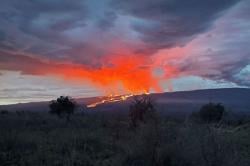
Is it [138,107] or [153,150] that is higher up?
[138,107]

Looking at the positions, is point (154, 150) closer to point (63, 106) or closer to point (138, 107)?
point (138, 107)

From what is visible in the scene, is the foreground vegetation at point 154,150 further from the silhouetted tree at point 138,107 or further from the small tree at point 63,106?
the small tree at point 63,106

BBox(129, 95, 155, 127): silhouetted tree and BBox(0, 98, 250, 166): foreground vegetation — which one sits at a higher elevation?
BBox(129, 95, 155, 127): silhouetted tree

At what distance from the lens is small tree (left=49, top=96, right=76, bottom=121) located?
6806 cm

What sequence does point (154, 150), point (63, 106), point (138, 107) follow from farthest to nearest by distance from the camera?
point (63, 106) < point (138, 107) < point (154, 150)

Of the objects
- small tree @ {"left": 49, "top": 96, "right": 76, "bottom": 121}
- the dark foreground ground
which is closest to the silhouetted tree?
the dark foreground ground

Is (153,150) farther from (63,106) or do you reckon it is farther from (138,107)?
(63,106)

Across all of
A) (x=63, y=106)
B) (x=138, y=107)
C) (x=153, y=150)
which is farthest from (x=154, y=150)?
(x=63, y=106)

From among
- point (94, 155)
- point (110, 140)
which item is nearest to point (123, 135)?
point (110, 140)

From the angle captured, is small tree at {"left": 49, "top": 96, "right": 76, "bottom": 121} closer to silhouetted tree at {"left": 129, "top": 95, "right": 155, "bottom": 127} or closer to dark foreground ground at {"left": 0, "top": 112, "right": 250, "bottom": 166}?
silhouetted tree at {"left": 129, "top": 95, "right": 155, "bottom": 127}

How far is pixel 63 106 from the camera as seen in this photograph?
6800 centimetres

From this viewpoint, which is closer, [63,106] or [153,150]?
[153,150]

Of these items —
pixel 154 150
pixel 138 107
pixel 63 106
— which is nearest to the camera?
pixel 154 150

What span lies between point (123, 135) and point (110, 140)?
2.58 m
